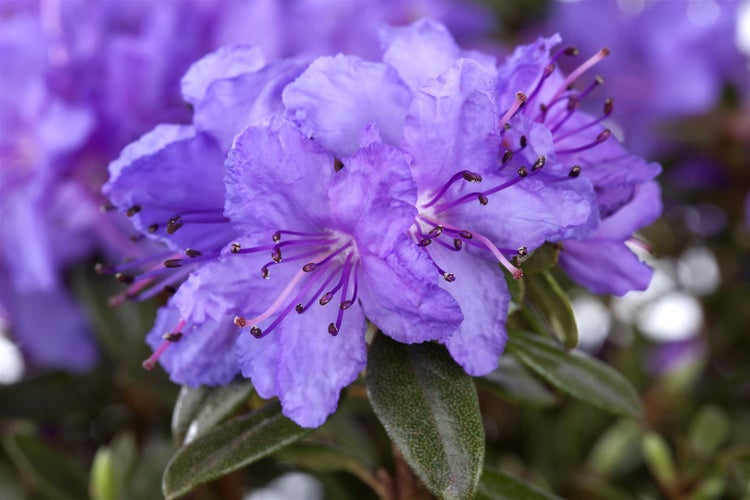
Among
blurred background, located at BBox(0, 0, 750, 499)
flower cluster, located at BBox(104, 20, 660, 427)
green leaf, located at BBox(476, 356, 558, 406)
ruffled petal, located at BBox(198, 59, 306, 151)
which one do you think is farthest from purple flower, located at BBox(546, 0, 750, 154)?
ruffled petal, located at BBox(198, 59, 306, 151)

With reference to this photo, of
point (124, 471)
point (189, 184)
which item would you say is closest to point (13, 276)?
point (124, 471)

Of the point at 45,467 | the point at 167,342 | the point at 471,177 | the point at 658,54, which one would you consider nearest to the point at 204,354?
the point at 167,342

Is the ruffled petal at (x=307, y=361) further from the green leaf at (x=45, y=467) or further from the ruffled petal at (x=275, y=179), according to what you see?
the green leaf at (x=45, y=467)

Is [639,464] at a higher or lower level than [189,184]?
lower

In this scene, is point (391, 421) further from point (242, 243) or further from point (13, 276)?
point (13, 276)

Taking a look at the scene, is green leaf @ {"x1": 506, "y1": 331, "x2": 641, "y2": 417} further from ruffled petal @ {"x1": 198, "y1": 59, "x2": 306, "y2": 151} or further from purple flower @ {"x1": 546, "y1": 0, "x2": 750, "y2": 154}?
purple flower @ {"x1": 546, "y1": 0, "x2": 750, "y2": 154}

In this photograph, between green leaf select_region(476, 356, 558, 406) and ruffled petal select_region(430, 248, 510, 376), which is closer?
ruffled petal select_region(430, 248, 510, 376)
